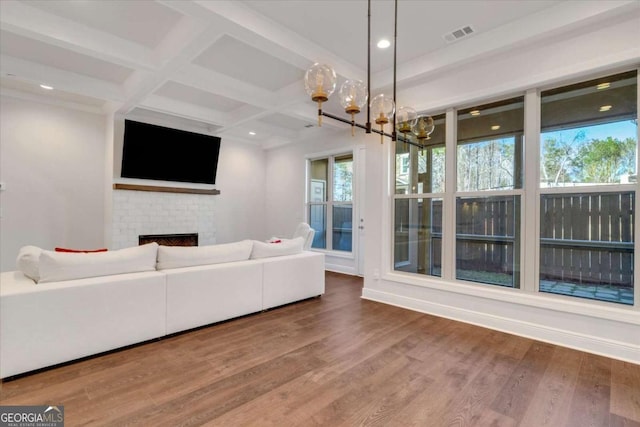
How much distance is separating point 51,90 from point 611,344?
7.16m

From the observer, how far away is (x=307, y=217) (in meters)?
6.65

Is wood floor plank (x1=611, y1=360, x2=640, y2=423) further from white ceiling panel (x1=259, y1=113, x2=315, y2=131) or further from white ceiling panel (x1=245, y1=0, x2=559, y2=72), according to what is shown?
white ceiling panel (x1=259, y1=113, x2=315, y2=131)

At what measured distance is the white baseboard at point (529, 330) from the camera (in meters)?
2.58

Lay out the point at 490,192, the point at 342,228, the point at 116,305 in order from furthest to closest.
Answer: the point at 342,228, the point at 490,192, the point at 116,305

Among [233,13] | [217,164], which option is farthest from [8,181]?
[233,13]

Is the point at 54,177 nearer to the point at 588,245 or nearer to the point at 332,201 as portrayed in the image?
the point at 332,201

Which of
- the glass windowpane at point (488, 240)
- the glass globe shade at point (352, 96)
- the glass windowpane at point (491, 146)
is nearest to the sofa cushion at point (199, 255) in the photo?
the glass globe shade at point (352, 96)

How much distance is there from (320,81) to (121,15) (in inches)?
84.5

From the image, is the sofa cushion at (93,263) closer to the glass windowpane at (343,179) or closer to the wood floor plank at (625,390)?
the wood floor plank at (625,390)

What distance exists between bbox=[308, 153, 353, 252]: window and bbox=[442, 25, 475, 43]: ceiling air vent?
3.03m

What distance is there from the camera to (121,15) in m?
2.87

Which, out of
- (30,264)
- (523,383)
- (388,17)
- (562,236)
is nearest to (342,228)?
(562,236)

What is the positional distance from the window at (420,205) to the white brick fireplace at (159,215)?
3989 mm

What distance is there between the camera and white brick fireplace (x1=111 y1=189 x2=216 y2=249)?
5.24m
